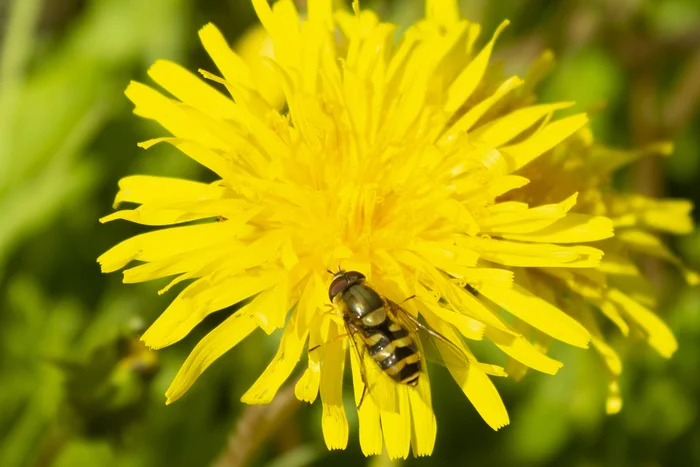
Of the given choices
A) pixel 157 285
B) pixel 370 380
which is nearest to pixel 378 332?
pixel 370 380

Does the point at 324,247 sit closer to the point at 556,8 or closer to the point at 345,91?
the point at 345,91

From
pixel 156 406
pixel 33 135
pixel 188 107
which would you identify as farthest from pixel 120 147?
pixel 188 107

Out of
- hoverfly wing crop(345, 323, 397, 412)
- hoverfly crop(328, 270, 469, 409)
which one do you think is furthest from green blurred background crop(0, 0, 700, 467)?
hoverfly crop(328, 270, 469, 409)

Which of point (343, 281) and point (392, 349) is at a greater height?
point (343, 281)

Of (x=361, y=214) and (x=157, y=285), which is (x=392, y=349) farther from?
(x=157, y=285)

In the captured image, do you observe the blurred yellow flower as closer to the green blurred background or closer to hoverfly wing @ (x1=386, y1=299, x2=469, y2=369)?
hoverfly wing @ (x1=386, y1=299, x2=469, y2=369)

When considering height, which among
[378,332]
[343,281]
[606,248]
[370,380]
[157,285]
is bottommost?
[606,248]
